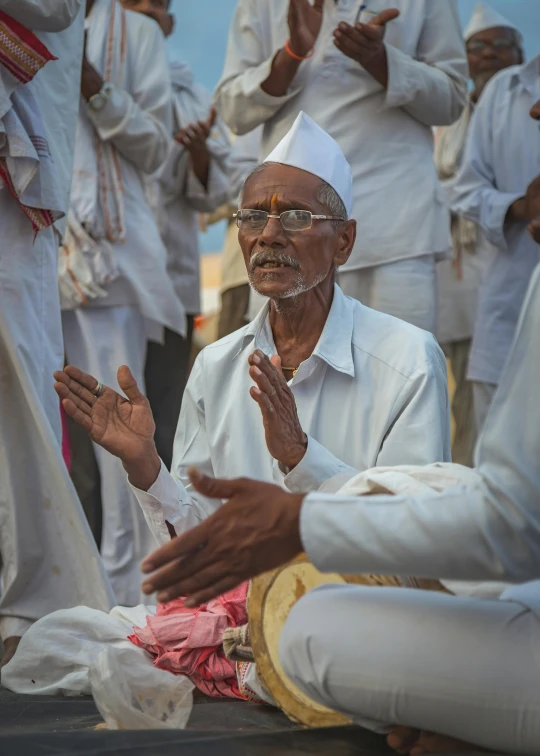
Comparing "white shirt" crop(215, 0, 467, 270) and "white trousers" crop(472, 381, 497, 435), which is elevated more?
"white shirt" crop(215, 0, 467, 270)

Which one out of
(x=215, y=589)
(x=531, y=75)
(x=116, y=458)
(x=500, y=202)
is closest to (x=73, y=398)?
(x=215, y=589)

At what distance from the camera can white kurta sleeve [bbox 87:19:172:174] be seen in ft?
16.1

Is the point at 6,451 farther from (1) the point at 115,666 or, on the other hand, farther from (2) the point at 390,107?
(2) the point at 390,107

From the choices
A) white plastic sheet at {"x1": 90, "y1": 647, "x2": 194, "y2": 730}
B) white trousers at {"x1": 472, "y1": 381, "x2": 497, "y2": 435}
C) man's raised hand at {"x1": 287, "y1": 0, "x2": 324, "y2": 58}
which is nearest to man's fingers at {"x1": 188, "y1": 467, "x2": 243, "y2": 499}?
white plastic sheet at {"x1": 90, "y1": 647, "x2": 194, "y2": 730}

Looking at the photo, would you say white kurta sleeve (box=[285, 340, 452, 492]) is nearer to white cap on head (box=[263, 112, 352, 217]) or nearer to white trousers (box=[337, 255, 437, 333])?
white cap on head (box=[263, 112, 352, 217])

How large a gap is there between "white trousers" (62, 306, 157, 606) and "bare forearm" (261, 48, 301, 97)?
117 centimetres

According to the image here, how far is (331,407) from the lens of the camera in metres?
3.39

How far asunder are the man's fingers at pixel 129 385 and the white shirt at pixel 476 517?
107cm

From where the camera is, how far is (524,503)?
2023 millimetres

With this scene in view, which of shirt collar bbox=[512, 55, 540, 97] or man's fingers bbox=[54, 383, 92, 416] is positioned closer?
man's fingers bbox=[54, 383, 92, 416]

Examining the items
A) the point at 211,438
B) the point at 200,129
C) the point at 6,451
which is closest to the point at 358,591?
the point at 211,438

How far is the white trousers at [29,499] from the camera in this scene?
12.3 feet

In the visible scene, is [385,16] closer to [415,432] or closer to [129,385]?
[415,432]

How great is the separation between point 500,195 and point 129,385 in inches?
121
